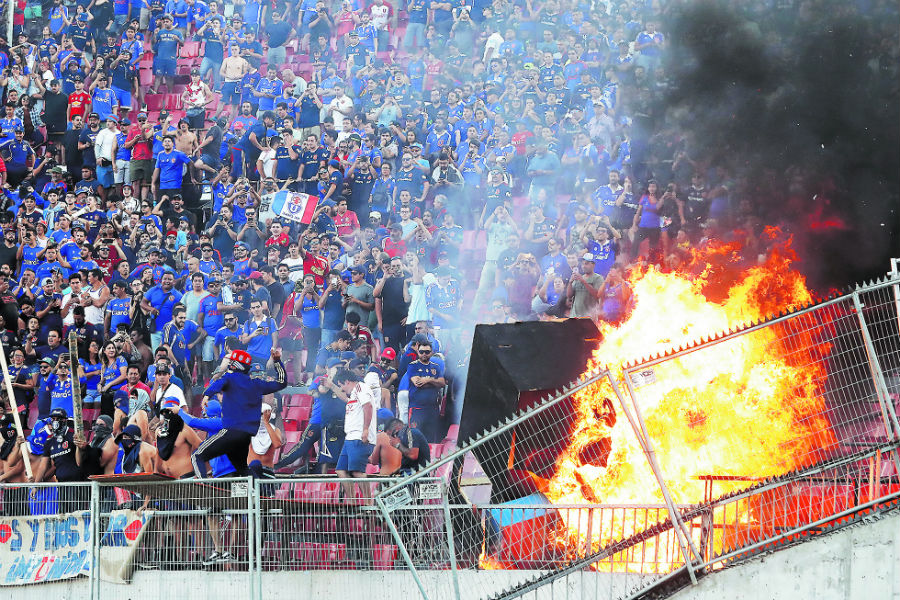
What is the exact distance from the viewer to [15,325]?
1484 cm

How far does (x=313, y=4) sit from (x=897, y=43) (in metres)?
8.83

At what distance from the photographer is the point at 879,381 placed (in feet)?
21.3

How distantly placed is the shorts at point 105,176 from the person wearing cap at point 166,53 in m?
1.79

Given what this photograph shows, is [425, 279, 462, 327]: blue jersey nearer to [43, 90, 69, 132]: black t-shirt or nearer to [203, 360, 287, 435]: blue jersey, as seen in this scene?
[203, 360, 287, 435]: blue jersey

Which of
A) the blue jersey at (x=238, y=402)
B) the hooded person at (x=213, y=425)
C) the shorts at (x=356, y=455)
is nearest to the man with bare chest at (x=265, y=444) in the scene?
the hooded person at (x=213, y=425)

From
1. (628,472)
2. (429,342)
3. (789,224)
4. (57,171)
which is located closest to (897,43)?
(789,224)

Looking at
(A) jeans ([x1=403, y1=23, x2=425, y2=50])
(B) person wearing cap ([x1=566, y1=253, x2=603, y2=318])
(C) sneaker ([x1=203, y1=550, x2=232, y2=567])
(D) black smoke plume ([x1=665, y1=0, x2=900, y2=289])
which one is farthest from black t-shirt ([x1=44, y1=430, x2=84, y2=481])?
(A) jeans ([x1=403, y1=23, x2=425, y2=50])

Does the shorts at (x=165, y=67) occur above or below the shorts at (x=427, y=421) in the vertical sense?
above

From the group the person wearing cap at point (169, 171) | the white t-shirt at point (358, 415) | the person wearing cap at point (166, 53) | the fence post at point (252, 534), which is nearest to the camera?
the fence post at point (252, 534)

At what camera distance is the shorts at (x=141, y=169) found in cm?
1658

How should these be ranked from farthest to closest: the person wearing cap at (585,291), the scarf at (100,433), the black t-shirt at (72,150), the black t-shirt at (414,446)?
the black t-shirt at (72,150)
the person wearing cap at (585,291)
the scarf at (100,433)
the black t-shirt at (414,446)

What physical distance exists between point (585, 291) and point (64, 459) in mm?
5895

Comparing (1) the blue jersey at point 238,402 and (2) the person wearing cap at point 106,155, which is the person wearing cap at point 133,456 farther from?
(2) the person wearing cap at point 106,155

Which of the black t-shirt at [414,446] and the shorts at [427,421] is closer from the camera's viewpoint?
the black t-shirt at [414,446]
